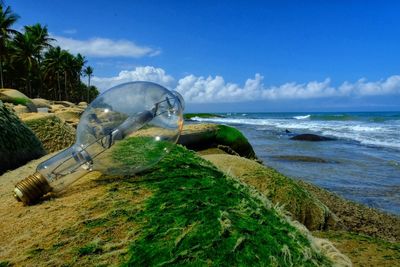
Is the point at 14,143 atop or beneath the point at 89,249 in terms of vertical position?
atop

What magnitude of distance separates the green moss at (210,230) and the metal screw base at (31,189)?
55 cm

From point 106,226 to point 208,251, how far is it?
0.46 meters

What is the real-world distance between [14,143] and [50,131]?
1547 millimetres

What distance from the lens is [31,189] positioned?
1938 millimetres

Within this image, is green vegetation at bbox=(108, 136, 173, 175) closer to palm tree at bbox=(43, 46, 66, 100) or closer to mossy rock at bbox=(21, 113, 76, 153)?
mossy rock at bbox=(21, 113, 76, 153)

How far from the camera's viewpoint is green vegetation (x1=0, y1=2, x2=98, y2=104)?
4386cm

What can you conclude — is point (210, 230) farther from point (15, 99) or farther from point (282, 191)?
point (15, 99)

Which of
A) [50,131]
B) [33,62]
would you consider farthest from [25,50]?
[50,131]

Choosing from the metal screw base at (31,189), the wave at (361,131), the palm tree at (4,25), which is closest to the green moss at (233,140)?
the metal screw base at (31,189)

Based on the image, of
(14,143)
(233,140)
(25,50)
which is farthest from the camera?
(25,50)

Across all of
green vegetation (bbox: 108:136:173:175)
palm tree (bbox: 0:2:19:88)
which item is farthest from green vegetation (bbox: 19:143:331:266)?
palm tree (bbox: 0:2:19:88)

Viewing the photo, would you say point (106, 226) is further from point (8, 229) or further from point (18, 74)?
point (18, 74)

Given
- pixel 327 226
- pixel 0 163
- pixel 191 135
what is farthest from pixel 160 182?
pixel 191 135

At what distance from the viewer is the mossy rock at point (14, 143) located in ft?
11.3
